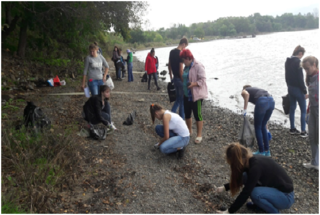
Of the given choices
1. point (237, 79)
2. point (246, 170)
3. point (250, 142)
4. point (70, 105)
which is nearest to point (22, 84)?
point (70, 105)

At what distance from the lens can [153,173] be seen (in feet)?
14.5

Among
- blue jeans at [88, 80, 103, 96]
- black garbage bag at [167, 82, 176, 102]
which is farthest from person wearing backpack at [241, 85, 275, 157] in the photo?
blue jeans at [88, 80, 103, 96]

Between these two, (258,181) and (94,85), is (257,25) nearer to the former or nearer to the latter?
(94,85)

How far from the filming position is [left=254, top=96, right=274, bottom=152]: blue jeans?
15.4 ft

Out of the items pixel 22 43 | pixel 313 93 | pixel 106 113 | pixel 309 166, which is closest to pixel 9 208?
pixel 106 113

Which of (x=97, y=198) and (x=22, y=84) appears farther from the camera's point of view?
(x=22, y=84)

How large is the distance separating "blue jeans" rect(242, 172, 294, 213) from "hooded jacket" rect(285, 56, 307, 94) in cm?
343

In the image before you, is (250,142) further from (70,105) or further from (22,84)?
(22,84)

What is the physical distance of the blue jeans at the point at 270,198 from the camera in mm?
3285

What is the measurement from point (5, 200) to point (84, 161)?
1.69 meters

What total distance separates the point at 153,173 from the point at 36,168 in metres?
1.76

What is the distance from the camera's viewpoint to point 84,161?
181 inches

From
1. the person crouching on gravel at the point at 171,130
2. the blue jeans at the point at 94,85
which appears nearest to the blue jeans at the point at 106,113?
the blue jeans at the point at 94,85

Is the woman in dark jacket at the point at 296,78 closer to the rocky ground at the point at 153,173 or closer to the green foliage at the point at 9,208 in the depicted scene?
the rocky ground at the point at 153,173
